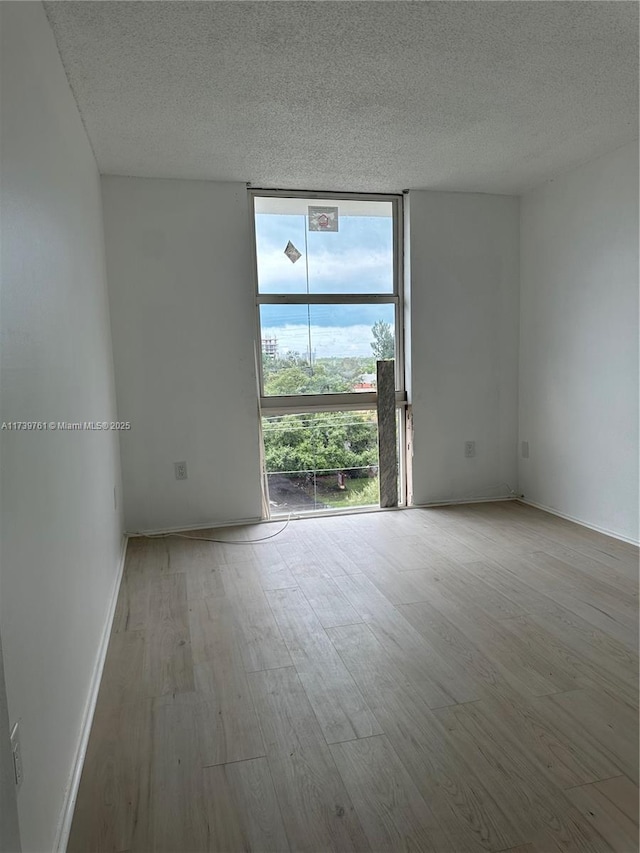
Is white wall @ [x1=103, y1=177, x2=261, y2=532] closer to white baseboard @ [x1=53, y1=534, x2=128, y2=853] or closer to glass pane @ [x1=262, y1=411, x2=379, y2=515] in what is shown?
glass pane @ [x1=262, y1=411, x2=379, y2=515]

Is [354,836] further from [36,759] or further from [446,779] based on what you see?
[36,759]

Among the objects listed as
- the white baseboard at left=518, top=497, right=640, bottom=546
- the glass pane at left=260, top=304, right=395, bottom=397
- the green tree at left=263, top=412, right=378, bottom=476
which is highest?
the glass pane at left=260, top=304, right=395, bottom=397

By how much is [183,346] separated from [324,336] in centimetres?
107

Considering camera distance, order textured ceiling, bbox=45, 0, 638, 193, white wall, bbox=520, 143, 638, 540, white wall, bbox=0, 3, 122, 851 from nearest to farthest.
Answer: white wall, bbox=0, 3, 122, 851 < textured ceiling, bbox=45, 0, 638, 193 < white wall, bbox=520, 143, 638, 540

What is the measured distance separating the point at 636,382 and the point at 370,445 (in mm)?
1920

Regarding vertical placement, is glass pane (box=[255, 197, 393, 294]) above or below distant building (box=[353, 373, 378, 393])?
above

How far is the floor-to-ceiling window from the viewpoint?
A: 424 cm

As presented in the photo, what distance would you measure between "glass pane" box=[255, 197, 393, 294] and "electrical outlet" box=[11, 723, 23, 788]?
348 centimetres

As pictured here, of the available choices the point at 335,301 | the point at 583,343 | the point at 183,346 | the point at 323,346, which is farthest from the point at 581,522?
the point at 183,346

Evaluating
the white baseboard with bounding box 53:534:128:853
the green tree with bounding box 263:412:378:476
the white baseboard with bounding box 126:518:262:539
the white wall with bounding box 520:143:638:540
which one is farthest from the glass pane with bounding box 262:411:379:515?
the white baseboard with bounding box 53:534:128:853

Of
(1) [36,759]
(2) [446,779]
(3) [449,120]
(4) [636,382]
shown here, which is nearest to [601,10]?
(3) [449,120]

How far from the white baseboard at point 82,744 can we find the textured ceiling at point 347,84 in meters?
2.39

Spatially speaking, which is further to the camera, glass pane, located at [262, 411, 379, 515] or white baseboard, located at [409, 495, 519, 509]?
white baseboard, located at [409, 495, 519, 509]

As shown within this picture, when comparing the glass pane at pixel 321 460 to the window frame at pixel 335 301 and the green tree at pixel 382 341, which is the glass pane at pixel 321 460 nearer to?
the window frame at pixel 335 301
